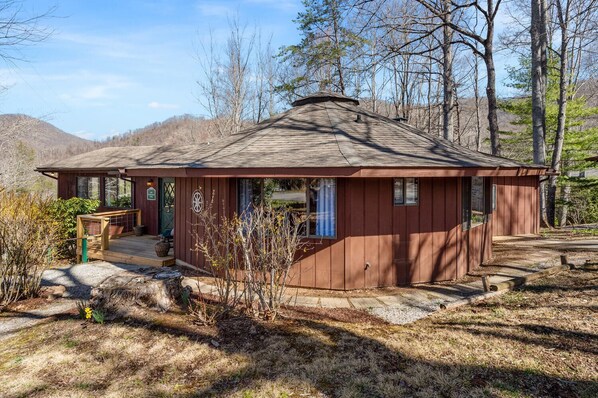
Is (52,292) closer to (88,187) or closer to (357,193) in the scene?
(357,193)

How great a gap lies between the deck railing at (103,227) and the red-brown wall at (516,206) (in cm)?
1261

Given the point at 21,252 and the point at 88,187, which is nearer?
the point at 21,252

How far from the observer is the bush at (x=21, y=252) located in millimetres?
5836

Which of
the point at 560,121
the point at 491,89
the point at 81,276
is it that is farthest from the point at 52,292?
the point at 560,121

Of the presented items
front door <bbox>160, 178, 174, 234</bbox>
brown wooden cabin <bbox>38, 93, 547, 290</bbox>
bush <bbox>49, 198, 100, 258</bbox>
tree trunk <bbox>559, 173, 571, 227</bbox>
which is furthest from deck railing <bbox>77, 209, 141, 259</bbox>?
tree trunk <bbox>559, 173, 571, 227</bbox>

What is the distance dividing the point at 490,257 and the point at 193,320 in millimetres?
7581

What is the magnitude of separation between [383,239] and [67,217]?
9.09 metres

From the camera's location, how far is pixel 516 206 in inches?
515

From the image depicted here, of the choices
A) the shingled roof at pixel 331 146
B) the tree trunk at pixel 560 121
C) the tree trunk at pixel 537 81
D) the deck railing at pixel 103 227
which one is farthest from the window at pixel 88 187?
the tree trunk at pixel 560 121

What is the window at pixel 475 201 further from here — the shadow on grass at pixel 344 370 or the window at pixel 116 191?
the window at pixel 116 191

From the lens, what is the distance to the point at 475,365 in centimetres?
367

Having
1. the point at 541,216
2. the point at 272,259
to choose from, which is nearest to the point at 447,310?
the point at 272,259

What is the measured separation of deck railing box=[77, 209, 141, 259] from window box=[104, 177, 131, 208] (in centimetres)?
153

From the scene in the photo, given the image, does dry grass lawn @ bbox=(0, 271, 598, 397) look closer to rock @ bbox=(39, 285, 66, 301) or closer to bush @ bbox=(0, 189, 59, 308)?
rock @ bbox=(39, 285, 66, 301)
